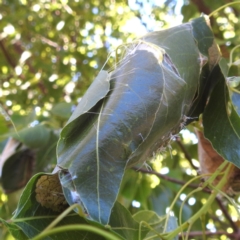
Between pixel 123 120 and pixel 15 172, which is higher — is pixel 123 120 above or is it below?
above

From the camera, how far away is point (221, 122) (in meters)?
0.48

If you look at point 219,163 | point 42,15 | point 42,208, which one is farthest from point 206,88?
point 42,15

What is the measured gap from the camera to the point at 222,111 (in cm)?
48

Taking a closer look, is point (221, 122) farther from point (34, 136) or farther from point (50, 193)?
point (34, 136)

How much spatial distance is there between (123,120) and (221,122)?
0.54ft

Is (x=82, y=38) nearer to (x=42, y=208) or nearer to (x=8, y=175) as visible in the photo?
(x=8, y=175)

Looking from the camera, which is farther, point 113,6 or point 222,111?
point 113,6

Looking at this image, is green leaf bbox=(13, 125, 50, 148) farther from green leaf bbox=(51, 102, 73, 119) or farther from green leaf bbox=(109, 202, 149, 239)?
green leaf bbox=(109, 202, 149, 239)

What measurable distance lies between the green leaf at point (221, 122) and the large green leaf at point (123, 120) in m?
0.04

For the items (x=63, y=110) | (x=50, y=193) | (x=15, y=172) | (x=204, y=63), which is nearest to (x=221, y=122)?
(x=204, y=63)

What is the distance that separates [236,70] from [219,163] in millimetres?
138

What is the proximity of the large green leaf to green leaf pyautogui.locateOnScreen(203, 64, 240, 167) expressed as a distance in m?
0.04

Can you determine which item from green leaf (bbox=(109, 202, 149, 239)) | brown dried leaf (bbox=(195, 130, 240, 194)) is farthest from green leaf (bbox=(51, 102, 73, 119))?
green leaf (bbox=(109, 202, 149, 239))

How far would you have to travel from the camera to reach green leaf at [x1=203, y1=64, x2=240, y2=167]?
18.4 inches
